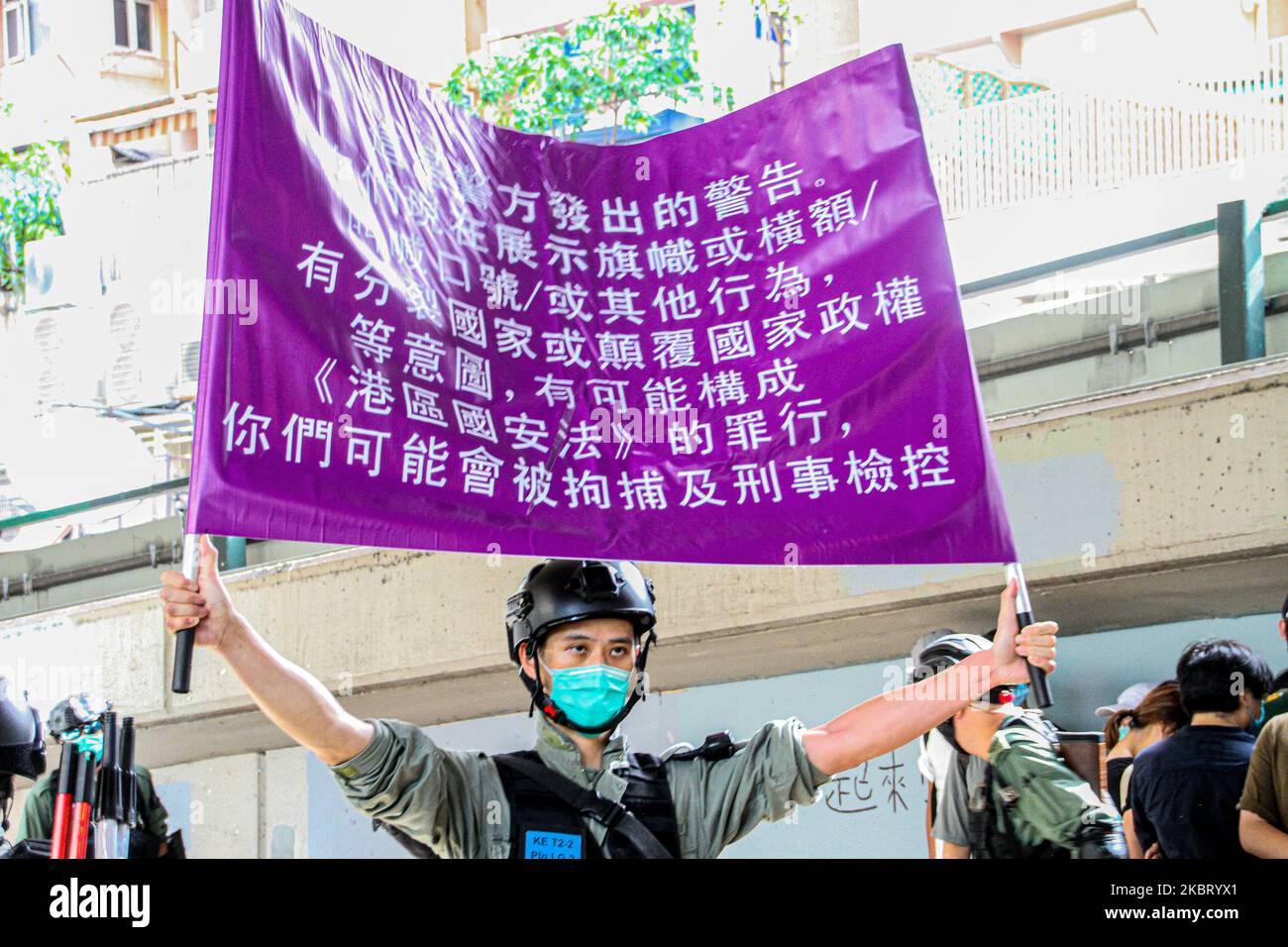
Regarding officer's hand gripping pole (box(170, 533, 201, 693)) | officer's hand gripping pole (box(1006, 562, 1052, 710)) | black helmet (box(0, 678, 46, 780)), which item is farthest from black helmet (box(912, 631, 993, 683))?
black helmet (box(0, 678, 46, 780))

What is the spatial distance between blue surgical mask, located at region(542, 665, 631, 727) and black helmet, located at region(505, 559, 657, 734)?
0.05 feet

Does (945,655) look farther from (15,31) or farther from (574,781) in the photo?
(15,31)

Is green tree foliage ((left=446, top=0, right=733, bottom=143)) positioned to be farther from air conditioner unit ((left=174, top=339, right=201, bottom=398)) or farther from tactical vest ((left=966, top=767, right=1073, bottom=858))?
tactical vest ((left=966, top=767, right=1073, bottom=858))

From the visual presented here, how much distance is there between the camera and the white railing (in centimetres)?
1160

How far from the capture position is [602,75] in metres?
15.7

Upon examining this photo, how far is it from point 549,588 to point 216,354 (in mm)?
878

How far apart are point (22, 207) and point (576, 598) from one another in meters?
17.4

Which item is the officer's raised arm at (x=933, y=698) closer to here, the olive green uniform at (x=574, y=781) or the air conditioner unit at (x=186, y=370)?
the olive green uniform at (x=574, y=781)

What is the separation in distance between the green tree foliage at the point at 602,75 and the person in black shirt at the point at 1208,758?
34.8 ft

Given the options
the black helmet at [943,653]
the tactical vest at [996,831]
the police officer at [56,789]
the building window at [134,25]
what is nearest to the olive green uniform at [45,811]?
the police officer at [56,789]

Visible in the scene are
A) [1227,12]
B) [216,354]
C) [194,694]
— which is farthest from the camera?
[1227,12]

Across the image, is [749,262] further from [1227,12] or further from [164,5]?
[164,5]
